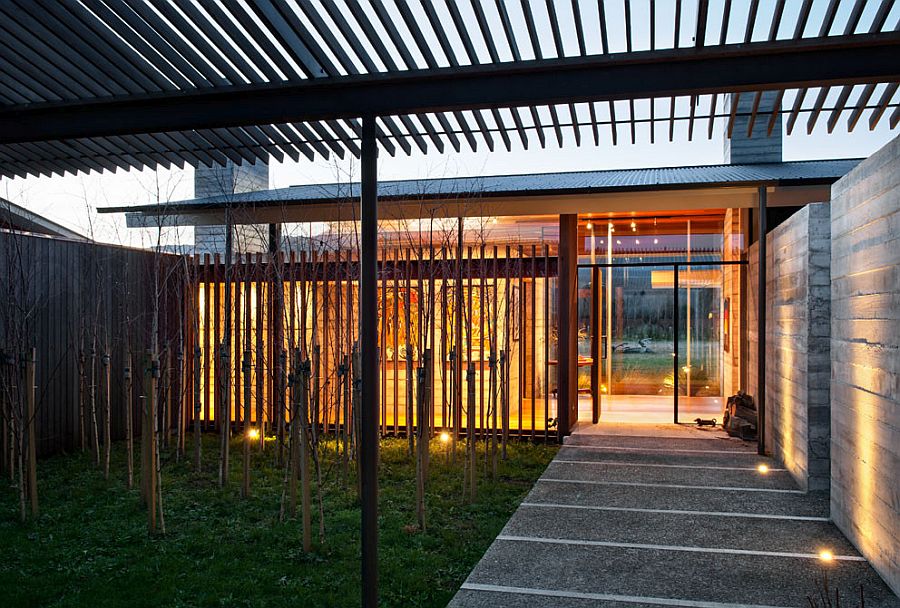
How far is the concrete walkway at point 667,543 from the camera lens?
4008 millimetres

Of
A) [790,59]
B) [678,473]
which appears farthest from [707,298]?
[790,59]

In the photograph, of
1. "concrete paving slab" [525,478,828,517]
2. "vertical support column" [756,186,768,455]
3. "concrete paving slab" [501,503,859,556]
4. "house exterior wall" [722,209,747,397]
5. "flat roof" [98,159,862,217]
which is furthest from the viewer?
"house exterior wall" [722,209,747,397]

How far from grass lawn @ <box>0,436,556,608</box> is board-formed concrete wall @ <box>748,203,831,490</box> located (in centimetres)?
249

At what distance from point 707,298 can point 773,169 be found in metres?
1.98

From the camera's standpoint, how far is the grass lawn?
161 inches

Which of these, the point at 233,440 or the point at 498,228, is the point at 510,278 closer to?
the point at 498,228

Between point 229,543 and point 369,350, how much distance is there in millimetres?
2694

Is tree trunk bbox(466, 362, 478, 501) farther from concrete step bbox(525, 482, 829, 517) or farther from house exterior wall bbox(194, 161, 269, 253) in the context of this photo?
house exterior wall bbox(194, 161, 269, 253)

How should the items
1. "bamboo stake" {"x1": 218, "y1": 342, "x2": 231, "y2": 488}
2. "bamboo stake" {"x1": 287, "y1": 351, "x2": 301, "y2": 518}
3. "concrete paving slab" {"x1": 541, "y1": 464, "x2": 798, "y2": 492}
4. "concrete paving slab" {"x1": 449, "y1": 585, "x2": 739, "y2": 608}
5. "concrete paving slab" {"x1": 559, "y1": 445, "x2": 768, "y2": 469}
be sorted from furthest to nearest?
1. "concrete paving slab" {"x1": 559, "y1": 445, "x2": 768, "y2": 469}
2. "concrete paving slab" {"x1": 541, "y1": 464, "x2": 798, "y2": 492}
3. "bamboo stake" {"x1": 218, "y1": 342, "x2": 231, "y2": 488}
4. "bamboo stake" {"x1": 287, "y1": 351, "x2": 301, "y2": 518}
5. "concrete paving slab" {"x1": 449, "y1": 585, "x2": 739, "y2": 608}

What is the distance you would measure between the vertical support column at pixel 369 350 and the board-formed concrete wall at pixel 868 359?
297 centimetres

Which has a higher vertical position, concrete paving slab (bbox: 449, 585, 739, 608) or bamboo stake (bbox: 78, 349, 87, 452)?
bamboo stake (bbox: 78, 349, 87, 452)

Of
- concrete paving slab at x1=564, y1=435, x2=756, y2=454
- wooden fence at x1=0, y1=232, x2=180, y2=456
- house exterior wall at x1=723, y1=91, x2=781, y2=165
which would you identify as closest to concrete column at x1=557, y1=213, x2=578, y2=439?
concrete paving slab at x1=564, y1=435, x2=756, y2=454

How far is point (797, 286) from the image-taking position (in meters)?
6.77

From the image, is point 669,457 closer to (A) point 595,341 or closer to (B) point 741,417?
(B) point 741,417
